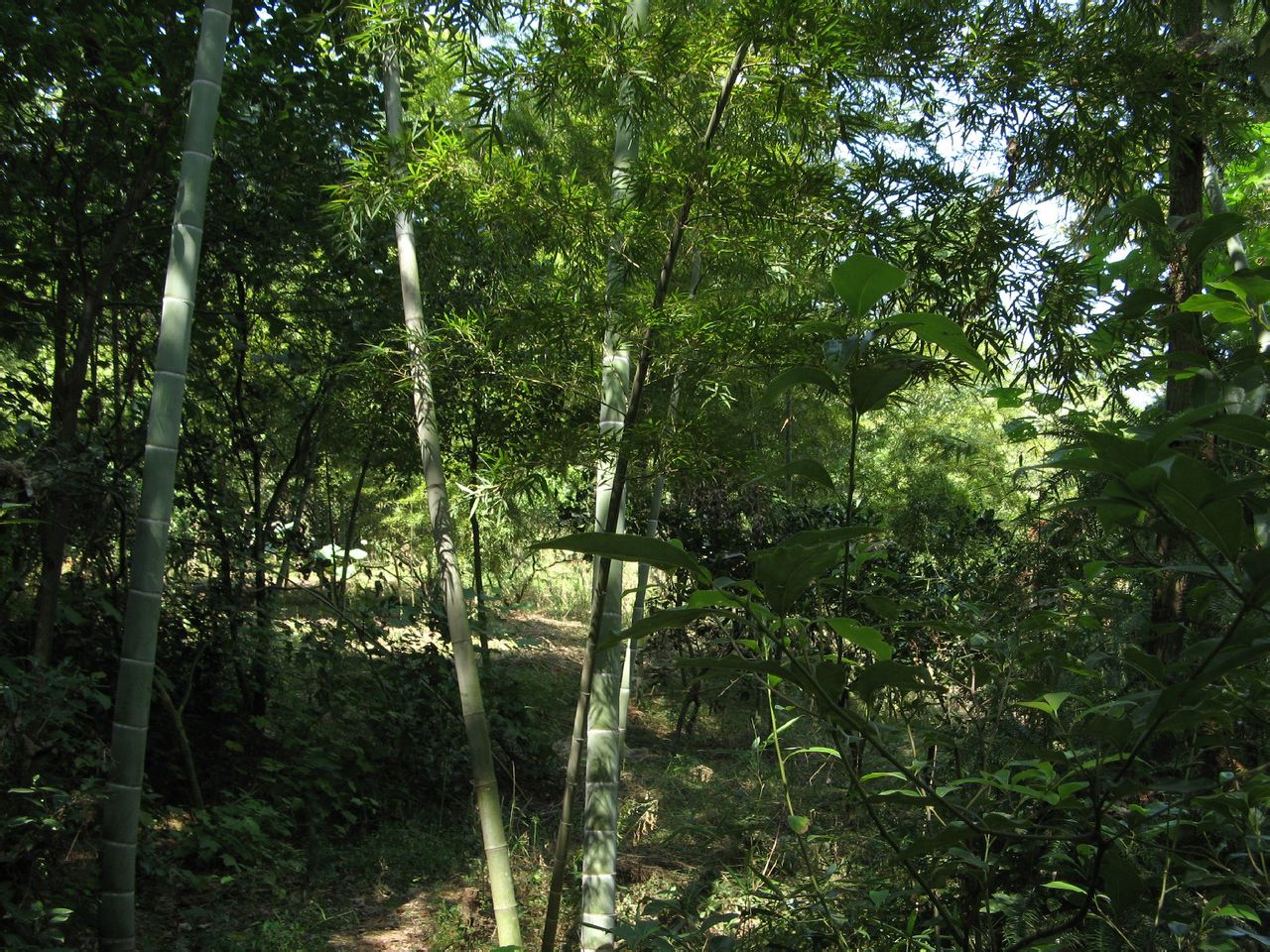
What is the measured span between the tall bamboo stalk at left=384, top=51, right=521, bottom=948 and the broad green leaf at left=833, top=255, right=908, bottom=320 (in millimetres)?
2243

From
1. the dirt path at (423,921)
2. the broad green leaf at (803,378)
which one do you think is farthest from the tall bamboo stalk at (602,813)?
the broad green leaf at (803,378)

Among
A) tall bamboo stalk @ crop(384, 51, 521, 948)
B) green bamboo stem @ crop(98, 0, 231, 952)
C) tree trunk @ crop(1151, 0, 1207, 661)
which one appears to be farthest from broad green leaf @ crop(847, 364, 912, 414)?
tall bamboo stalk @ crop(384, 51, 521, 948)

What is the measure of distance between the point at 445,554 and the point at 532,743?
1995 mm

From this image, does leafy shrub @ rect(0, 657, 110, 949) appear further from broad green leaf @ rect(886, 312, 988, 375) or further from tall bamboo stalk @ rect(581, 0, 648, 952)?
broad green leaf @ rect(886, 312, 988, 375)

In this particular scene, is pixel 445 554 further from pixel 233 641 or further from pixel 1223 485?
pixel 1223 485

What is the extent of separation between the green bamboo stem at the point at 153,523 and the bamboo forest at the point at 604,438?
1 centimetres

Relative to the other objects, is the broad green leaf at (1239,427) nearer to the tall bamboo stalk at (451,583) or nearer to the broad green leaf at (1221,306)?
the broad green leaf at (1221,306)

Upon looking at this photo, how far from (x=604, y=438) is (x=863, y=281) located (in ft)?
5.83

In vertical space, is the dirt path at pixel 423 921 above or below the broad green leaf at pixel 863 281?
below

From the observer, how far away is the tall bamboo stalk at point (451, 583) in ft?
8.83

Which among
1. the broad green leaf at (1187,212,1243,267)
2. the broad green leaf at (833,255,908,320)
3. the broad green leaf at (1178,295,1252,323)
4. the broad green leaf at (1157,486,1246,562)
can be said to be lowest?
the broad green leaf at (1157,486,1246,562)

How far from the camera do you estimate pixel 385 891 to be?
3418 mm

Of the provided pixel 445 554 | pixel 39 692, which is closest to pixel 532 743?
pixel 445 554

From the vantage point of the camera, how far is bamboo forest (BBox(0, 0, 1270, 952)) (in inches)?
34.4
